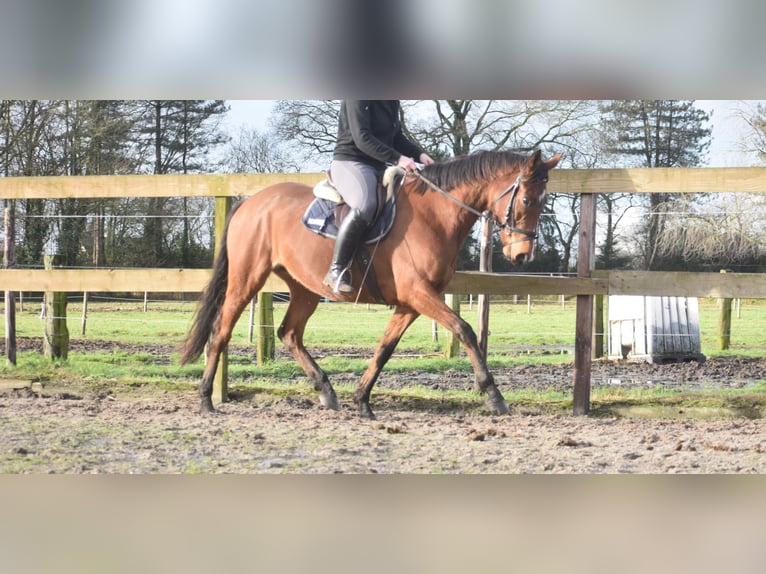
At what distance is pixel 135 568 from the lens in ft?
8.11

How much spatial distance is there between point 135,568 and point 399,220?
304cm

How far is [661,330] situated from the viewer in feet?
28.6

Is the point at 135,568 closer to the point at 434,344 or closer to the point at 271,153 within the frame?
the point at 434,344

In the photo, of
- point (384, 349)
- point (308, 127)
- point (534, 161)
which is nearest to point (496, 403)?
point (384, 349)

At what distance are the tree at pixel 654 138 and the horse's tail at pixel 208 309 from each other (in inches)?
376

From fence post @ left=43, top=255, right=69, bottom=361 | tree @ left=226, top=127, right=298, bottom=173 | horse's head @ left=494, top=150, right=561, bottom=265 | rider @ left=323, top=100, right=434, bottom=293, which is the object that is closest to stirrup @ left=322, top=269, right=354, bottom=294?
rider @ left=323, top=100, right=434, bottom=293

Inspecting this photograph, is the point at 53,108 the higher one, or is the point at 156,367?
the point at 53,108

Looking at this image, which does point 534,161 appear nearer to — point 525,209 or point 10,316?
point 525,209

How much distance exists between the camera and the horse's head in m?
4.67

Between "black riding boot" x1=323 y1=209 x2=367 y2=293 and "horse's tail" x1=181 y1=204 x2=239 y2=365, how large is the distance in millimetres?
1005

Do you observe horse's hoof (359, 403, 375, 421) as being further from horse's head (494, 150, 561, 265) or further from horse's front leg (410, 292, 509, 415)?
horse's head (494, 150, 561, 265)

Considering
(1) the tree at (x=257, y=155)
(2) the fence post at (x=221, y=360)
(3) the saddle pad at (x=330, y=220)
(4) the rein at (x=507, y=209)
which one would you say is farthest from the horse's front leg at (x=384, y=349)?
(1) the tree at (x=257, y=155)
